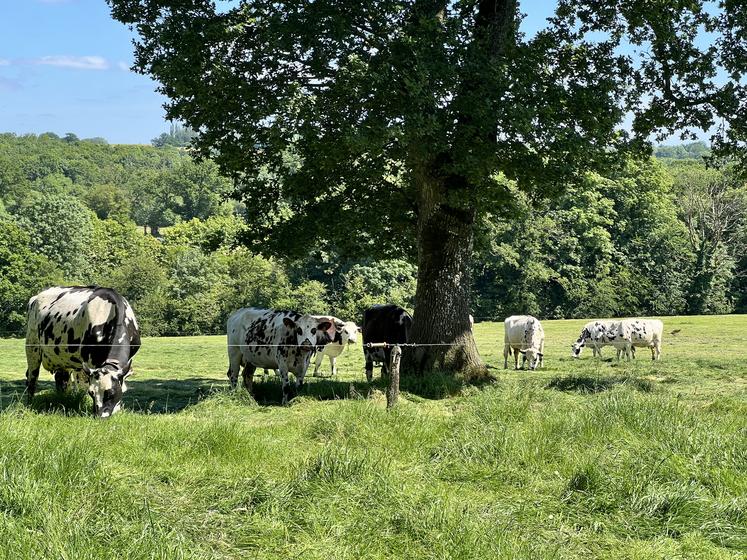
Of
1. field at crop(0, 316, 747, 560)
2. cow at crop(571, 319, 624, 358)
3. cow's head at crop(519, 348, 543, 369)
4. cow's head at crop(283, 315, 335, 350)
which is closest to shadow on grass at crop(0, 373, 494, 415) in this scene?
cow's head at crop(283, 315, 335, 350)

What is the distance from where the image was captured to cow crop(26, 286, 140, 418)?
1143 cm

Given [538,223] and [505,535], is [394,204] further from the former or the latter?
[538,223]

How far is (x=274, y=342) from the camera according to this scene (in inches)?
575

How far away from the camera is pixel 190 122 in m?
15.0

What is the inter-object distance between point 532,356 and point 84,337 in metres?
16.5

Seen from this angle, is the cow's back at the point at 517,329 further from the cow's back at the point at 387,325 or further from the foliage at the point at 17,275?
the foliage at the point at 17,275

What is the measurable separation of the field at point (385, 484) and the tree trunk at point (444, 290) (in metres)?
4.81

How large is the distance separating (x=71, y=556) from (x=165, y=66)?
1060 cm

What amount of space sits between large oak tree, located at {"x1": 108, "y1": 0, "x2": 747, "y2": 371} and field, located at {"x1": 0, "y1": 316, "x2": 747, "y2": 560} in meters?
5.28

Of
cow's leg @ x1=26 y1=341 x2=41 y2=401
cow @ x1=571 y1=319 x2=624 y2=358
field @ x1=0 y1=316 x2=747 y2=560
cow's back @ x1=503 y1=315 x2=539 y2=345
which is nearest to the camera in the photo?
field @ x1=0 y1=316 x2=747 y2=560

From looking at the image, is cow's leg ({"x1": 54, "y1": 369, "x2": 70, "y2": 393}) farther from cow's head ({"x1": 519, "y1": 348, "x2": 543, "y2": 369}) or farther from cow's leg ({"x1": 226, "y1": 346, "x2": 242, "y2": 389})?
cow's head ({"x1": 519, "y1": 348, "x2": 543, "y2": 369})

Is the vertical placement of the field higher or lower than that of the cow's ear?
lower

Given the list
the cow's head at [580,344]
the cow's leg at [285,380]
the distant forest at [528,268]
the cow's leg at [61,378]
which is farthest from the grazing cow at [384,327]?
the distant forest at [528,268]

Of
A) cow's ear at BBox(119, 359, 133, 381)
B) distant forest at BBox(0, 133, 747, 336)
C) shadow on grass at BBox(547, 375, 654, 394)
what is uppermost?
distant forest at BBox(0, 133, 747, 336)
